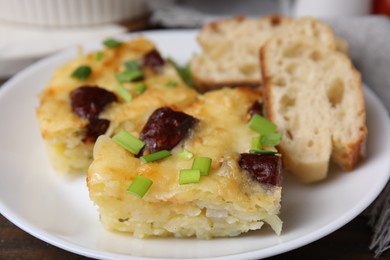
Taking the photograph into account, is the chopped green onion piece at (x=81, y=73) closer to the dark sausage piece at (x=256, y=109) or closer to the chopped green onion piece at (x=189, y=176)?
the dark sausage piece at (x=256, y=109)

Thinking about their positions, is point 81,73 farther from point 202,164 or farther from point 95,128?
point 202,164

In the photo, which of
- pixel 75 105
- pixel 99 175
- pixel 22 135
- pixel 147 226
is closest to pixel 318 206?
pixel 147 226

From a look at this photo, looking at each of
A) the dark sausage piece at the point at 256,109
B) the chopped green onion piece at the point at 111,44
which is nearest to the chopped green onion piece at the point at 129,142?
the dark sausage piece at the point at 256,109

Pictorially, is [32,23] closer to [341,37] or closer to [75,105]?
[75,105]

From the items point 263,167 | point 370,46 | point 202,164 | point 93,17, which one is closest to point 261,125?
point 263,167

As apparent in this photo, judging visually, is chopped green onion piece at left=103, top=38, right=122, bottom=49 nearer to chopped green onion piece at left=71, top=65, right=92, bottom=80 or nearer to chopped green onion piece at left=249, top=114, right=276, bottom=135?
chopped green onion piece at left=71, top=65, right=92, bottom=80

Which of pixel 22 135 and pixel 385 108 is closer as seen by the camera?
pixel 22 135
